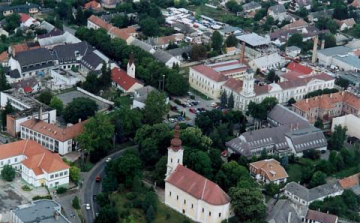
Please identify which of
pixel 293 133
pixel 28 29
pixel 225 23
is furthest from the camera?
pixel 225 23

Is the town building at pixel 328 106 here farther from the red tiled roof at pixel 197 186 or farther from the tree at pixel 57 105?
the tree at pixel 57 105

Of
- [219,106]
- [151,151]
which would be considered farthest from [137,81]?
[151,151]

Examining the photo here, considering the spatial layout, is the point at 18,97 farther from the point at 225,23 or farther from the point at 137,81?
the point at 225,23

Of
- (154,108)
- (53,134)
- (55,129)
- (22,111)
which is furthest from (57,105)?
(154,108)

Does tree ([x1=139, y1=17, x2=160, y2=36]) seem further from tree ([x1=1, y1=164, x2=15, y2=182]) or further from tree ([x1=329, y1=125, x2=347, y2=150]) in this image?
tree ([x1=1, y1=164, x2=15, y2=182])

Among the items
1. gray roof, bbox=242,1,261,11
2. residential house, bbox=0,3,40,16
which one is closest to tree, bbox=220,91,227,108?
gray roof, bbox=242,1,261,11

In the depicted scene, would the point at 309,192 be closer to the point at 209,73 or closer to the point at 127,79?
the point at 209,73
